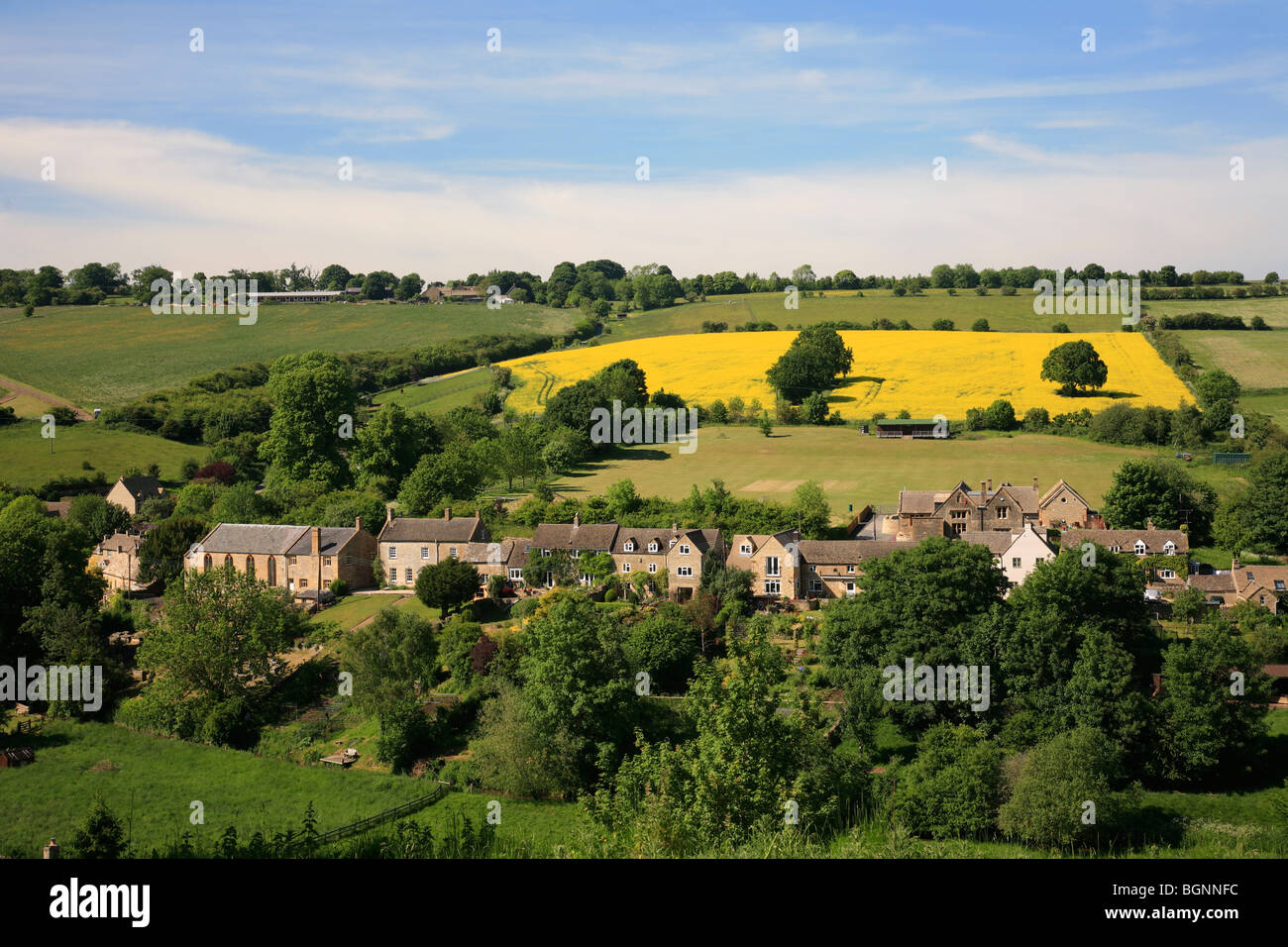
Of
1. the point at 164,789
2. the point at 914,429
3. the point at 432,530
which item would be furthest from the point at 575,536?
the point at 914,429

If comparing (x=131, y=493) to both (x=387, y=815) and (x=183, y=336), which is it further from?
(x=183, y=336)

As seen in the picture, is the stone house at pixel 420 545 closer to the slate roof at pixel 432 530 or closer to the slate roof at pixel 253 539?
the slate roof at pixel 432 530

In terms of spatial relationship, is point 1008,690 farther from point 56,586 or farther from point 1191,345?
point 1191,345

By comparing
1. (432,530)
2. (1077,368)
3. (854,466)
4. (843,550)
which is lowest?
(843,550)

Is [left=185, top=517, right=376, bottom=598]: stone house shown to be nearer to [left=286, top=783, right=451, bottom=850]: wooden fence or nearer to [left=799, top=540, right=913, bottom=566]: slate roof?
[left=286, top=783, right=451, bottom=850]: wooden fence
